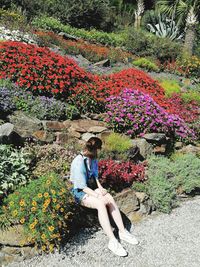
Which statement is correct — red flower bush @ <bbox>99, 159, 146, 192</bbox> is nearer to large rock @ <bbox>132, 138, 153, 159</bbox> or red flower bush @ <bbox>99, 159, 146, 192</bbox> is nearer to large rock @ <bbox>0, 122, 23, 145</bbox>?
large rock @ <bbox>132, 138, 153, 159</bbox>

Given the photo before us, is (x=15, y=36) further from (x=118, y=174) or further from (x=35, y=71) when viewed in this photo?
(x=118, y=174)

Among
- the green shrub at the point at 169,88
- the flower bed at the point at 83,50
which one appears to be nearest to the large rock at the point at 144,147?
the green shrub at the point at 169,88

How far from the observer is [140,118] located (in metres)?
7.26

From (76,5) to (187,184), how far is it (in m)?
14.8

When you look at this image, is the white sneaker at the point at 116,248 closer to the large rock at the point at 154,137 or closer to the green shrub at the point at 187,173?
the green shrub at the point at 187,173

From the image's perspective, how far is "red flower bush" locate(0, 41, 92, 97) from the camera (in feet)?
24.4

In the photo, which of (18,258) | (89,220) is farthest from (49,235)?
(89,220)

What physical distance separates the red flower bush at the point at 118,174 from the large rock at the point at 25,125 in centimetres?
136

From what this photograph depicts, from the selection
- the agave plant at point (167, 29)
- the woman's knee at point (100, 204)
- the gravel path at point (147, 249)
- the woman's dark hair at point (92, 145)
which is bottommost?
the gravel path at point (147, 249)

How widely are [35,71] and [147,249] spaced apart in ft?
14.7

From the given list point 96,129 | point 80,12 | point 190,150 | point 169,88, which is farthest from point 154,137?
point 80,12

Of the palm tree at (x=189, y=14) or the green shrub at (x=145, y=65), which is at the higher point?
the palm tree at (x=189, y=14)

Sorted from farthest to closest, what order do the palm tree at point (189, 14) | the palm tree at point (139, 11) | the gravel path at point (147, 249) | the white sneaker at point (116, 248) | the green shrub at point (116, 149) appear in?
the palm tree at point (139, 11), the palm tree at point (189, 14), the green shrub at point (116, 149), the white sneaker at point (116, 248), the gravel path at point (147, 249)

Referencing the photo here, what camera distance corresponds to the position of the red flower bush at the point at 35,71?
24.4ft
